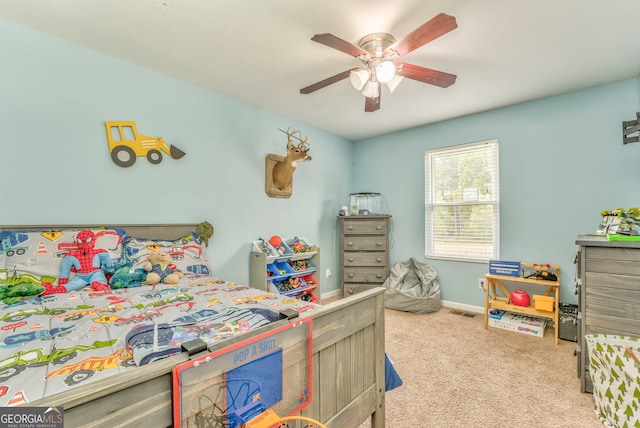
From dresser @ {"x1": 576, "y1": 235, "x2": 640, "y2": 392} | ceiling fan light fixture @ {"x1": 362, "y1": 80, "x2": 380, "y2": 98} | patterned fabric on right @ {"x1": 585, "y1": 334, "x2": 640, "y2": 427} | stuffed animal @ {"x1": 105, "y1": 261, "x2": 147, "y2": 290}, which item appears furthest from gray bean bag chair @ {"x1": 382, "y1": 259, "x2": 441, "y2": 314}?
stuffed animal @ {"x1": 105, "y1": 261, "x2": 147, "y2": 290}

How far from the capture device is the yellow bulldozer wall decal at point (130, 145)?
2.33 meters

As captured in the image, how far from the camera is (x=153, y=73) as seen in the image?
8.41ft

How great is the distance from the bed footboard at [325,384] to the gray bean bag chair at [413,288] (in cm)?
217

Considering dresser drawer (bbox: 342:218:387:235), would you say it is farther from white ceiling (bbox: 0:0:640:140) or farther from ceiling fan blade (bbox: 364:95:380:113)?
ceiling fan blade (bbox: 364:95:380:113)

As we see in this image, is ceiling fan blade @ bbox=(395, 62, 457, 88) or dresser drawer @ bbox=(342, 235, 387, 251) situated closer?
ceiling fan blade @ bbox=(395, 62, 457, 88)

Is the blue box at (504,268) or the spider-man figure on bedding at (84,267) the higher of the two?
the spider-man figure on bedding at (84,267)

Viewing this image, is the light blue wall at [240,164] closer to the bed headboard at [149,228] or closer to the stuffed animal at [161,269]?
the bed headboard at [149,228]

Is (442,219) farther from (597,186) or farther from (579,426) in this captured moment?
(579,426)

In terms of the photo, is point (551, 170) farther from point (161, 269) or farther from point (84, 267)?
point (84, 267)

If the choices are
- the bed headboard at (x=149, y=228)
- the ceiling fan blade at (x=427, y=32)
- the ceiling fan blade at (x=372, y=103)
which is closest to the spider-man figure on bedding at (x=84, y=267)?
the bed headboard at (x=149, y=228)

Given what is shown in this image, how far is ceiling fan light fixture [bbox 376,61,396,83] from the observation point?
1849 millimetres

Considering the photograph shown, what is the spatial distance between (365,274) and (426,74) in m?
2.72

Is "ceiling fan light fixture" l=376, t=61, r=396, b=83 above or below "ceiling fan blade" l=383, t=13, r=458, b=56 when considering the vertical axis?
below

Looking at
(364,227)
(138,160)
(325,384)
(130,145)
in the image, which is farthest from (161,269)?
(364,227)
